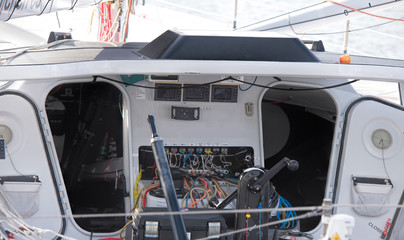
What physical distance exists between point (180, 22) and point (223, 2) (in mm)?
6949

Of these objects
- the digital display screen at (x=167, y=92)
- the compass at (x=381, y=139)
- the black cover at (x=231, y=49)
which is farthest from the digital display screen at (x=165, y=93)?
the compass at (x=381, y=139)

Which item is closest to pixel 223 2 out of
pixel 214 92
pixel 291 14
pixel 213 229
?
pixel 291 14

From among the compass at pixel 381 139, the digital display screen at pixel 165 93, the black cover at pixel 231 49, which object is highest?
the black cover at pixel 231 49

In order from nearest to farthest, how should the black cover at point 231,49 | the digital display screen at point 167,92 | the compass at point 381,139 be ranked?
the black cover at point 231,49 → the compass at point 381,139 → the digital display screen at point 167,92

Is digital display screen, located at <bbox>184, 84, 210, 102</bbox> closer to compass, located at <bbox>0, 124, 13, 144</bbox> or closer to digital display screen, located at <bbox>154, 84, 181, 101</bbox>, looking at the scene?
digital display screen, located at <bbox>154, 84, 181, 101</bbox>

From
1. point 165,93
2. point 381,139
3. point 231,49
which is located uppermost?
point 231,49

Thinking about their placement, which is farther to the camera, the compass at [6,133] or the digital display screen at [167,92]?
the digital display screen at [167,92]

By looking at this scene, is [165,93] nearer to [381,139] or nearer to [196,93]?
[196,93]

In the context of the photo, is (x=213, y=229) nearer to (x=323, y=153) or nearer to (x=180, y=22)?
(x=323, y=153)

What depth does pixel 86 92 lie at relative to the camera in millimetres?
5938

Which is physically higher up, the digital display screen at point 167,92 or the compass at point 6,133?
the digital display screen at point 167,92

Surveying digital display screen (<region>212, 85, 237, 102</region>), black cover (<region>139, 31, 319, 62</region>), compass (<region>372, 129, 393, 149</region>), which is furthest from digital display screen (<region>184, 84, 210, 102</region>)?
compass (<region>372, 129, 393, 149</region>)

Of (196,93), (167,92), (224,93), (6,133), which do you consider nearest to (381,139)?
(224,93)

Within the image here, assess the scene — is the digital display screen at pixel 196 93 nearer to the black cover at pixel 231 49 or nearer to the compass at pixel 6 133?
the black cover at pixel 231 49
